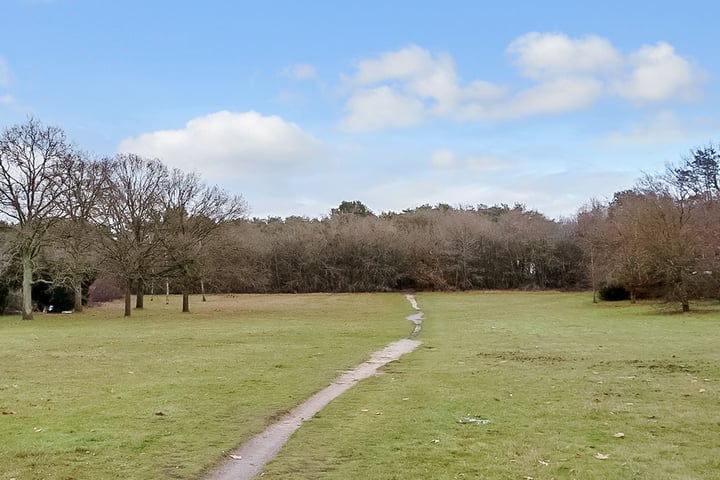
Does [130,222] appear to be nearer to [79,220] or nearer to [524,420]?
[79,220]

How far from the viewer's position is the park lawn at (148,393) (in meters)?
7.05

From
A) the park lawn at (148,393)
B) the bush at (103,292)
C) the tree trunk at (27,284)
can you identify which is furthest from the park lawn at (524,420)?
the bush at (103,292)

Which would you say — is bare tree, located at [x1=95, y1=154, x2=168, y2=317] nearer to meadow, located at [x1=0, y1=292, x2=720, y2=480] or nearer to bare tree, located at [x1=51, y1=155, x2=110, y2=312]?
bare tree, located at [x1=51, y1=155, x2=110, y2=312]

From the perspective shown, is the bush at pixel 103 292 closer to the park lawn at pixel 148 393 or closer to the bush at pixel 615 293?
the park lawn at pixel 148 393

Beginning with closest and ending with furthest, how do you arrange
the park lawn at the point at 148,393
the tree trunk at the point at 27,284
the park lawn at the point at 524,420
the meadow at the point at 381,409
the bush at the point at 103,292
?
the park lawn at the point at 524,420 < the meadow at the point at 381,409 < the park lawn at the point at 148,393 < the tree trunk at the point at 27,284 < the bush at the point at 103,292

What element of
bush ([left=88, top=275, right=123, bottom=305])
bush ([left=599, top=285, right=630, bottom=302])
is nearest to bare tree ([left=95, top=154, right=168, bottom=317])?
bush ([left=88, top=275, right=123, bottom=305])

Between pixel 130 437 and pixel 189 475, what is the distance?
1911 mm

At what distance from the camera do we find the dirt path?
6627 millimetres

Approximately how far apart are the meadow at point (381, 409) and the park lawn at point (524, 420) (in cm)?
4

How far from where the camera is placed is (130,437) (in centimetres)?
797

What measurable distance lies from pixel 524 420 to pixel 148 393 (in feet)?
21.6

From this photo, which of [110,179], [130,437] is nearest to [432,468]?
[130,437]

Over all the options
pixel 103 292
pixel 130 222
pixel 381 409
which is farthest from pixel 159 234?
pixel 381 409

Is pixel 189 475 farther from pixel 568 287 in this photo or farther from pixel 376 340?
pixel 568 287
